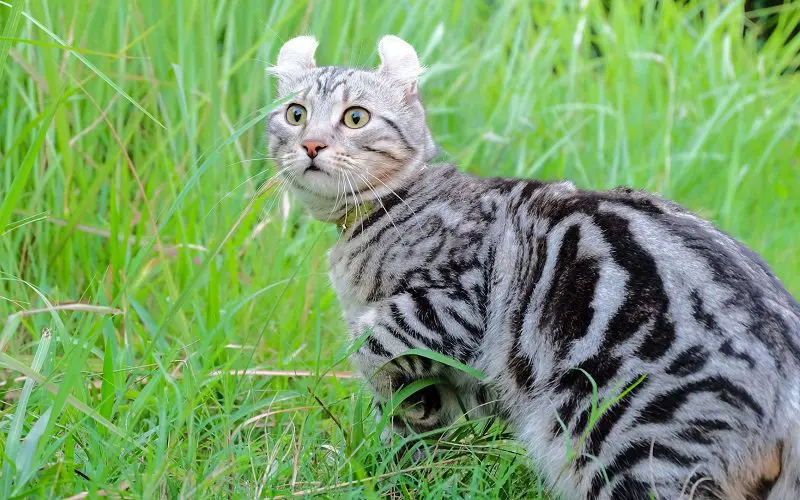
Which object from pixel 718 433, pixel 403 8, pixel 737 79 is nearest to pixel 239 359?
pixel 718 433

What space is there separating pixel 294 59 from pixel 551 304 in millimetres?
1534

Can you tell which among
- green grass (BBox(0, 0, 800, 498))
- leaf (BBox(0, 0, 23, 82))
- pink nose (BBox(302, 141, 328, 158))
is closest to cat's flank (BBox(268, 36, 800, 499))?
pink nose (BBox(302, 141, 328, 158))

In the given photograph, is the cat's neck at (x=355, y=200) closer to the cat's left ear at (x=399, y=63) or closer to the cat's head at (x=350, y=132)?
the cat's head at (x=350, y=132)

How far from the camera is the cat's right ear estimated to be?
3.51 m

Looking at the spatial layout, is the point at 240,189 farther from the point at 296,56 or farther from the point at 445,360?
the point at 445,360

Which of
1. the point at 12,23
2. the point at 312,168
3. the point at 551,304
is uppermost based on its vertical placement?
the point at 12,23

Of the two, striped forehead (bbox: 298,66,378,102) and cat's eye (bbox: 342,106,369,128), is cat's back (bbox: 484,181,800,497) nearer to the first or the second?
cat's eye (bbox: 342,106,369,128)

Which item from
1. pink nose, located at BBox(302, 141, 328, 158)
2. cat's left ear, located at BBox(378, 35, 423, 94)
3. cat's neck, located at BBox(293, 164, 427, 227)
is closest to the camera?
pink nose, located at BBox(302, 141, 328, 158)

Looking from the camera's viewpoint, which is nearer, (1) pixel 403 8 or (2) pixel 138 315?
(2) pixel 138 315

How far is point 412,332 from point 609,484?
750 millimetres

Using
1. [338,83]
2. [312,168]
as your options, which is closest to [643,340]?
[312,168]

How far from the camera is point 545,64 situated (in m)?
5.81

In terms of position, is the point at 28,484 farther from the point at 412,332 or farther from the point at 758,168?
the point at 758,168

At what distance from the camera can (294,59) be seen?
11.5 feet
